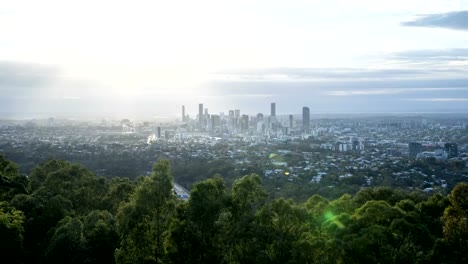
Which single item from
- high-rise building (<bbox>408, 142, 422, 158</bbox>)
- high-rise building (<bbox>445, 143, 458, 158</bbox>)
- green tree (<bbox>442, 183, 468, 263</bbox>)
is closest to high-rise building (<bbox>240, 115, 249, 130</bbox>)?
high-rise building (<bbox>408, 142, 422, 158</bbox>)

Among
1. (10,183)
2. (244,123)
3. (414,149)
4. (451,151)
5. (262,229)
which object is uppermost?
(262,229)

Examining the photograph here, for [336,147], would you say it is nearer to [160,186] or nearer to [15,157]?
[15,157]

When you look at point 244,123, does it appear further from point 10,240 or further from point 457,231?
point 457,231

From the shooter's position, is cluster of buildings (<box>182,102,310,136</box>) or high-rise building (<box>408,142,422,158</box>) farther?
cluster of buildings (<box>182,102,310,136</box>)

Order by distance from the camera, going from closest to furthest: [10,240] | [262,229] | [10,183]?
[262,229]
[10,240]
[10,183]

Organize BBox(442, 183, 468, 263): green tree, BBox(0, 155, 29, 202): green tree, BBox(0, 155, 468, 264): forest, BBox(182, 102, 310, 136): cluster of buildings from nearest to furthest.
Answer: BBox(442, 183, 468, 263): green tree
BBox(0, 155, 468, 264): forest
BBox(0, 155, 29, 202): green tree
BBox(182, 102, 310, 136): cluster of buildings

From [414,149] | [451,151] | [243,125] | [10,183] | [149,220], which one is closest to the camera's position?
[149,220]

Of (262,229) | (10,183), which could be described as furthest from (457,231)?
(10,183)

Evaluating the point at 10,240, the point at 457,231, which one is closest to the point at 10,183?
the point at 10,240

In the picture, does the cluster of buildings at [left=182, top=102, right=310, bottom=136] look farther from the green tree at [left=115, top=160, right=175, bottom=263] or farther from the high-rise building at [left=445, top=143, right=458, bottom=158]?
the green tree at [left=115, top=160, right=175, bottom=263]

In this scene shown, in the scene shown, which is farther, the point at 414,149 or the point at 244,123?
the point at 244,123

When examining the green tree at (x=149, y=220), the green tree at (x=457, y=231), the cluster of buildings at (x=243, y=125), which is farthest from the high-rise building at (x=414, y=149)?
the green tree at (x=149, y=220)

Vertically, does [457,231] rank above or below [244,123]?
above
